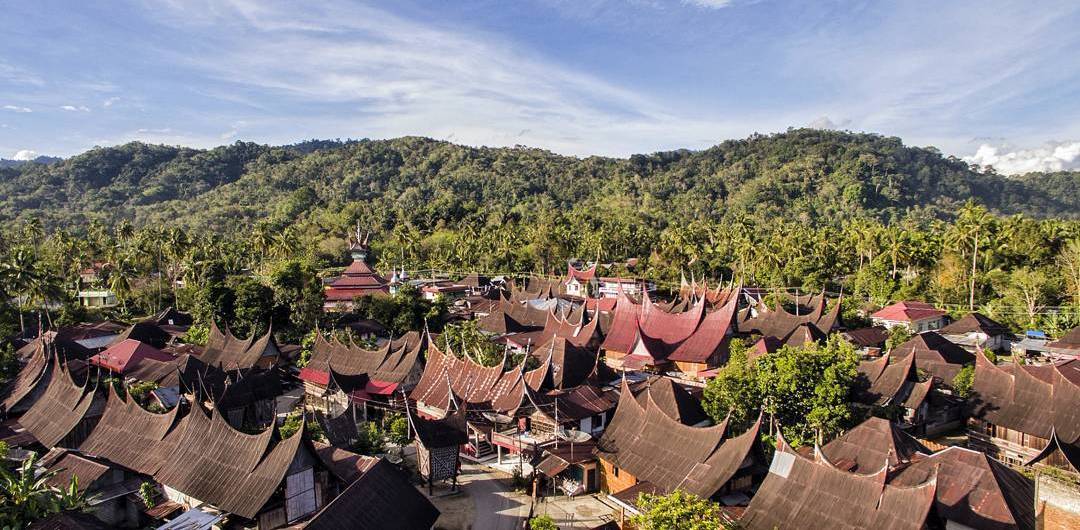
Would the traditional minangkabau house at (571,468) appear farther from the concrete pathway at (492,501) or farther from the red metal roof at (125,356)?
the red metal roof at (125,356)

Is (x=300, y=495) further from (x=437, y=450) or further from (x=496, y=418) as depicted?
(x=496, y=418)

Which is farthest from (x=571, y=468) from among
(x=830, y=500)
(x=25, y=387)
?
(x=25, y=387)

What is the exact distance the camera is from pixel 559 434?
24875 millimetres

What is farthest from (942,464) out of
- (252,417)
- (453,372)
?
(252,417)

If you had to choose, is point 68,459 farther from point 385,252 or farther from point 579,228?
point 579,228

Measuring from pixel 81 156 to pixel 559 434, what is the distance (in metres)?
185

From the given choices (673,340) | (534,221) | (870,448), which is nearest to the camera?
(870,448)

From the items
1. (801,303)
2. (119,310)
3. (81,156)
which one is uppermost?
(81,156)

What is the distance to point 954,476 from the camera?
18.5m

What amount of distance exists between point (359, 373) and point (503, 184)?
11599 cm

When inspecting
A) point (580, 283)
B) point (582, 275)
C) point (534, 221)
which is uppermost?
point (534, 221)

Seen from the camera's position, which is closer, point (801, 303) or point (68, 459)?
point (68, 459)

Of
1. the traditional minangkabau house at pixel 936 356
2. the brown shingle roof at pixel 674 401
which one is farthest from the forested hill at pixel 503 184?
the brown shingle roof at pixel 674 401

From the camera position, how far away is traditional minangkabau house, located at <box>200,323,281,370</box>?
36.1m
